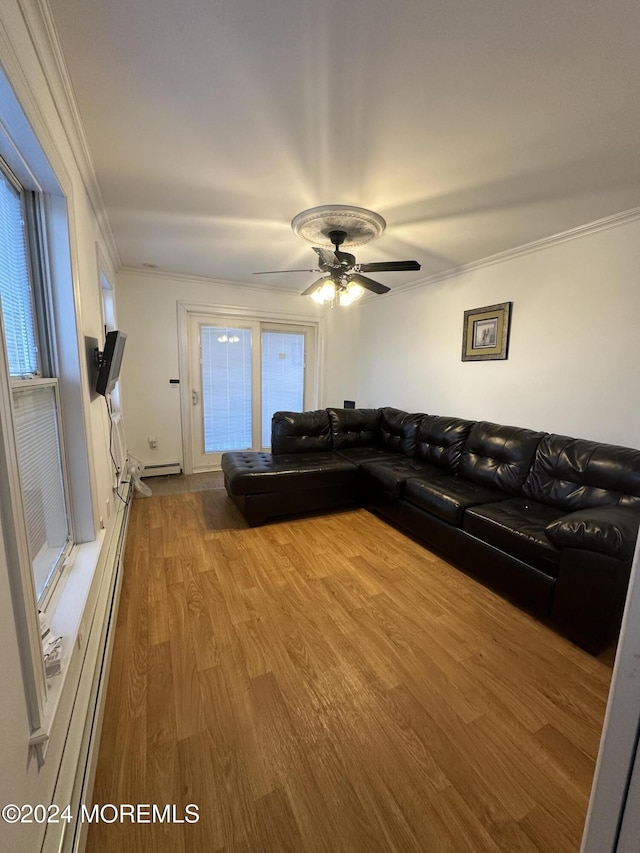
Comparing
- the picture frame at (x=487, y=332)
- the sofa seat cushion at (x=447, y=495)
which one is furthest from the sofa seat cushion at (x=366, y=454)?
the picture frame at (x=487, y=332)

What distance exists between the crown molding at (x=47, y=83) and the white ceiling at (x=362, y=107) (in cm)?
4

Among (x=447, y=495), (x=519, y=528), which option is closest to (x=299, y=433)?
(x=447, y=495)

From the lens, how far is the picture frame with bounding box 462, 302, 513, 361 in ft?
10.6

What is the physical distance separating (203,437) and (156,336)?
1.36 m

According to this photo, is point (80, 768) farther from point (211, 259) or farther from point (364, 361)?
point (364, 361)

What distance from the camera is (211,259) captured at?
11.5 ft

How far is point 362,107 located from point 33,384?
1.71 meters

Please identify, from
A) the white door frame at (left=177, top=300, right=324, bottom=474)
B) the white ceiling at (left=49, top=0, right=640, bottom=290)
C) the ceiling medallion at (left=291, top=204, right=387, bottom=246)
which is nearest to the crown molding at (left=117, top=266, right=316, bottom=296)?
the white door frame at (left=177, top=300, right=324, bottom=474)

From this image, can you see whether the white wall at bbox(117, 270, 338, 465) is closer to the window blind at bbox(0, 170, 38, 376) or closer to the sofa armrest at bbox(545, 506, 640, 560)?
the window blind at bbox(0, 170, 38, 376)

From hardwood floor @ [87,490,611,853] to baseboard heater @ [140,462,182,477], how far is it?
6.79 ft

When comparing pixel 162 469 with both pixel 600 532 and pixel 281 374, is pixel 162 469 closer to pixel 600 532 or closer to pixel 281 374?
pixel 281 374

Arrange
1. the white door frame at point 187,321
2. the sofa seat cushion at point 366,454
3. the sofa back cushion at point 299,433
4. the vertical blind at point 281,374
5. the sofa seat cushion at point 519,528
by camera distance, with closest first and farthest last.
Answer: the sofa seat cushion at point 519,528 → the sofa seat cushion at point 366,454 → the sofa back cushion at point 299,433 → the white door frame at point 187,321 → the vertical blind at point 281,374

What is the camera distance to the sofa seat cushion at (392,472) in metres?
2.99

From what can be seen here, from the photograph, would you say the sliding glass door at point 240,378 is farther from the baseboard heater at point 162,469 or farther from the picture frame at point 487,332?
the picture frame at point 487,332
